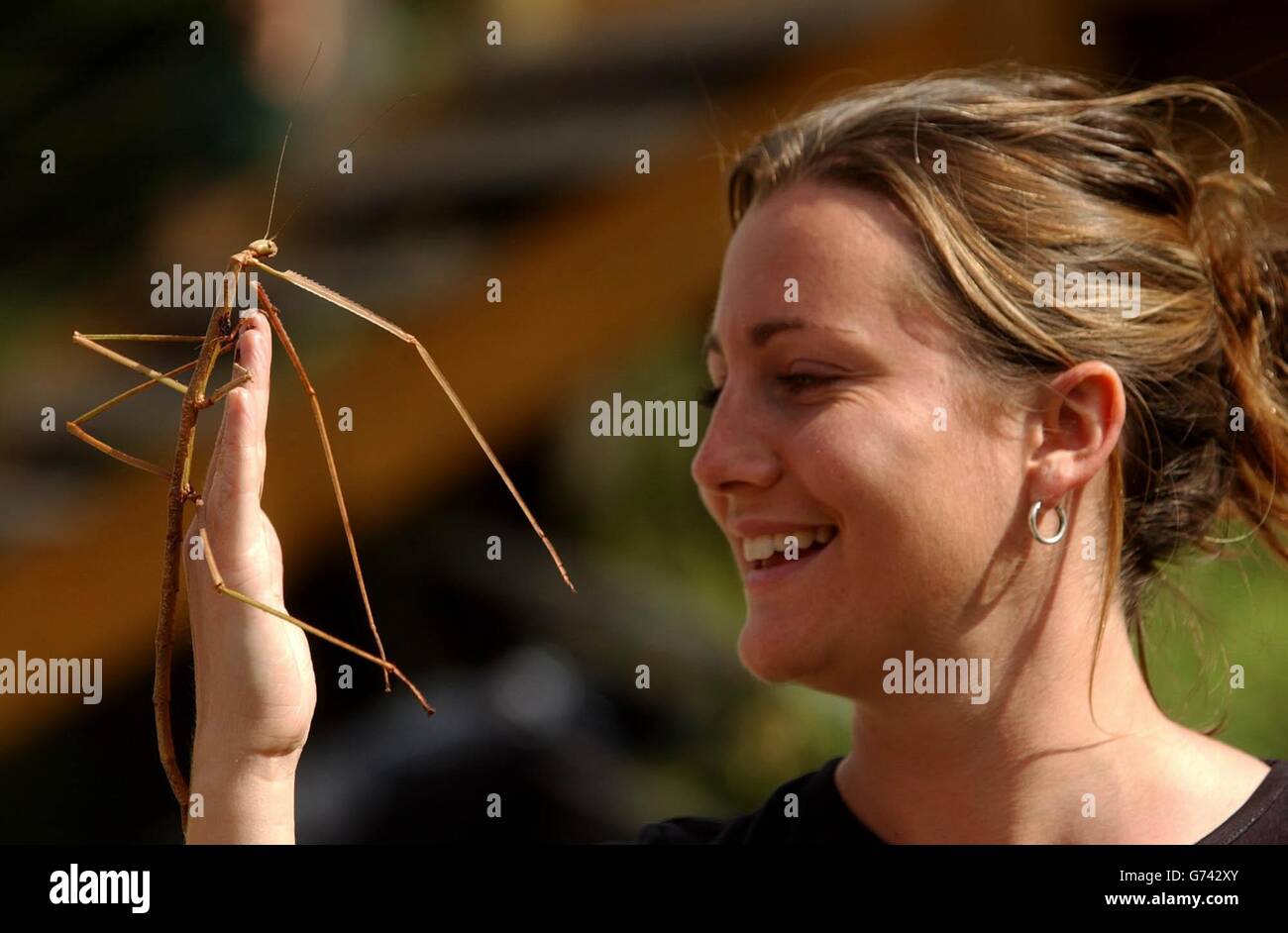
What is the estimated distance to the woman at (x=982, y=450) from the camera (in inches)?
55.7

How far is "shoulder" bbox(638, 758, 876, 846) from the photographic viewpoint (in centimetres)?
153

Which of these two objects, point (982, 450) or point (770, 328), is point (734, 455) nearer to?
point (770, 328)

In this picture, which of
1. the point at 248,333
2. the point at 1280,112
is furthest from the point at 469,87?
the point at 248,333

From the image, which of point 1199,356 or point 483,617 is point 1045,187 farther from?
point 483,617

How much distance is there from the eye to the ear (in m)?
0.23

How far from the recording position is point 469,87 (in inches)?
132

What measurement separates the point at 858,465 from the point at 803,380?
12 cm

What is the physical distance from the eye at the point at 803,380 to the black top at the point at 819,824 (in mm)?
497

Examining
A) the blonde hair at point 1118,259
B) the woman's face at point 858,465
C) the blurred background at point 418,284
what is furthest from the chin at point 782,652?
the blurred background at point 418,284

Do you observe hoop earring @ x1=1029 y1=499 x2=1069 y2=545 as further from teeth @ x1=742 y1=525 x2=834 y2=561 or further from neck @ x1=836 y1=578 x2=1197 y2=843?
teeth @ x1=742 y1=525 x2=834 y2=561

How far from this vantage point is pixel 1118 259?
4.85 ft

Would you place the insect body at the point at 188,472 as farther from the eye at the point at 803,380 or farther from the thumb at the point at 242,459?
the eye at the point at 803,380

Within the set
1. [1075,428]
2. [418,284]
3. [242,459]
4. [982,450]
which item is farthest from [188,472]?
[418,284]

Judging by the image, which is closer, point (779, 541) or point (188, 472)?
point (188, 472)
